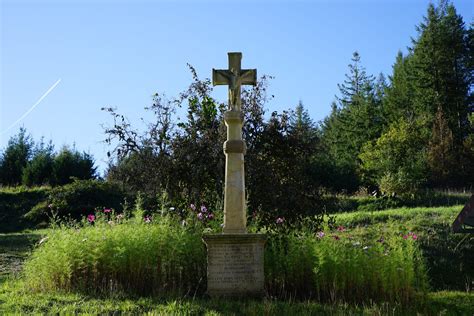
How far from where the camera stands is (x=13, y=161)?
87.4 ft

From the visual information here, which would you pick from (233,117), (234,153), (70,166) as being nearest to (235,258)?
(234,153)

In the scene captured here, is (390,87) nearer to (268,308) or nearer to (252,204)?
(252,204)

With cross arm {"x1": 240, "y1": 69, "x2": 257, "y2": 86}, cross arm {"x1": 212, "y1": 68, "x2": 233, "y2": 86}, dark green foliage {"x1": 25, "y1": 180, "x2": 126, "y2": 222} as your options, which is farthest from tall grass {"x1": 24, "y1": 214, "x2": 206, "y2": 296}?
dark green foliage {"x1": 25, "y1": 180, "x2": 126, "y2": 222}

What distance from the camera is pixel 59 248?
22.4ft

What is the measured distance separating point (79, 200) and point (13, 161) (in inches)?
369

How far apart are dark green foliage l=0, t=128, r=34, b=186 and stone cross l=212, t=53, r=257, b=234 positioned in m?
21.4

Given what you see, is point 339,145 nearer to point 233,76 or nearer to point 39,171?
point 39,171

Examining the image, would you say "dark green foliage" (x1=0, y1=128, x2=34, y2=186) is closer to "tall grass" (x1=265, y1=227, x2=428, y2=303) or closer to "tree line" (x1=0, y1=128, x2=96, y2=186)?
"tree line" (x1=0, y1=128, x2=96, y2=186)

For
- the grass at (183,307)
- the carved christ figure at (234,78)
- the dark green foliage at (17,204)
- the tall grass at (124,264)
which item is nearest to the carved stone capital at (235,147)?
the carved christ figure at (234,78)

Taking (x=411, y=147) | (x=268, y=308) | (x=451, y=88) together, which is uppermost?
(x=451, y=88)

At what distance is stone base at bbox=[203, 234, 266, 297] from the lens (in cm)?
634

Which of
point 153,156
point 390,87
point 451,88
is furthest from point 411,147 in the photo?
point 153,156

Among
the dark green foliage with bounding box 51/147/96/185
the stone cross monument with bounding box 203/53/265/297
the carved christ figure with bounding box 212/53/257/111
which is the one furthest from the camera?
the dark green foliage with bounding box 51/147/96/185

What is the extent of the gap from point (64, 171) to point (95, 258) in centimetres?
1935
